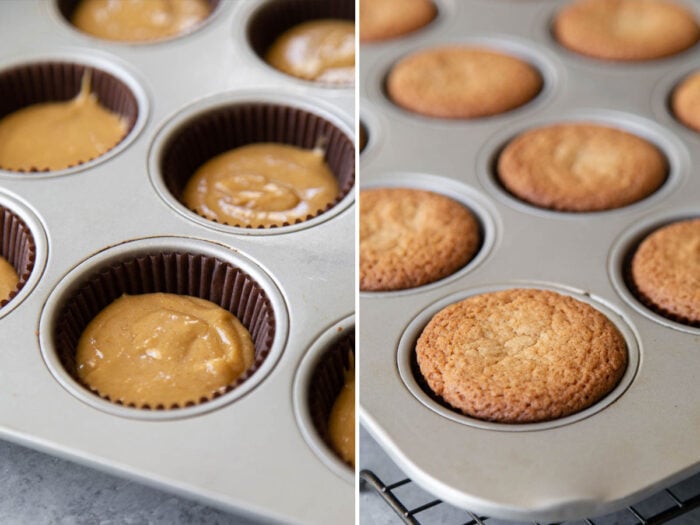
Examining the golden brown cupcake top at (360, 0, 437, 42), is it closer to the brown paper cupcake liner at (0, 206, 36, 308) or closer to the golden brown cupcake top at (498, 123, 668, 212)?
the golden brown cupcake top at (498, 123, 668, 212)

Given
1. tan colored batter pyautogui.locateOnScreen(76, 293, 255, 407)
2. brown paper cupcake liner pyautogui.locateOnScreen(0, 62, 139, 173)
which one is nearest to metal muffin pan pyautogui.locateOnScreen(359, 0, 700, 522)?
tan colored batter pyautogui.locateOnScreen(76, 293, 255, 407)

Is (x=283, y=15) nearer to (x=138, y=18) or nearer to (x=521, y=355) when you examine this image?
(x=138, y=18)

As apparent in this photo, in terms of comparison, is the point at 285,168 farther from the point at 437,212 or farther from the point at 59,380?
the point at 59,380

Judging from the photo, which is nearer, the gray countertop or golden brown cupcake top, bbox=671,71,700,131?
the gray countertop

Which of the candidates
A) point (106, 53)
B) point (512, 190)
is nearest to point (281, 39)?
point (106, 53)

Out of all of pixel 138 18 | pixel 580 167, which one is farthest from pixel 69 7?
pixel 580 167

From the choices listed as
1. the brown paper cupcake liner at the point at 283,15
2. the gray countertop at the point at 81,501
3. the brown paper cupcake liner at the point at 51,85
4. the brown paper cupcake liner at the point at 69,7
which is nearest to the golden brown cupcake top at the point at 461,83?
the brown paper cupcake liner at the point at 283,15
